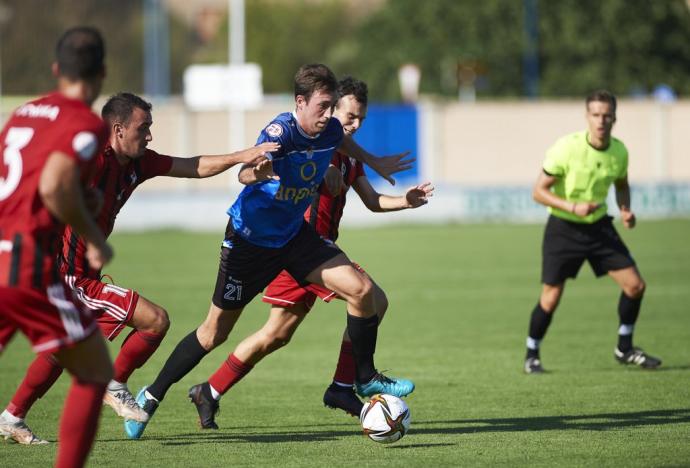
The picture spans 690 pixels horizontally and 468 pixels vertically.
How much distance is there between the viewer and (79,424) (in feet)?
17.3

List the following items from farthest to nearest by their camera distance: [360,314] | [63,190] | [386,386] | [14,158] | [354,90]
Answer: [354,90]
[386,386]
[360,314]
[14,158]
[63,190]

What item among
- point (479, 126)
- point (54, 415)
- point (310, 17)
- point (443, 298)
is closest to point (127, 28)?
point (310, 17)

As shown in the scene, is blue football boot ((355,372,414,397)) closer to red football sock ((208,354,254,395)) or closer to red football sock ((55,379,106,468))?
red football sock ((208,354,254,395))

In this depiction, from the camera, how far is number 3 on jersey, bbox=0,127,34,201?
518cm

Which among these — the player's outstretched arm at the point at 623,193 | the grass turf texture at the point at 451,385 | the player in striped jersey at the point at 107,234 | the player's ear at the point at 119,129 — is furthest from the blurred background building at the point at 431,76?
the player's ear at the point at 119,129

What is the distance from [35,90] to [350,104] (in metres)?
45.7

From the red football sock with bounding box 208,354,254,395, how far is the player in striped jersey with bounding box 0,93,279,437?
0.63 m

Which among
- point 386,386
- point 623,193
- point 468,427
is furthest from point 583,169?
point 386,386

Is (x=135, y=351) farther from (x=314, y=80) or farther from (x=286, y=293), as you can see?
(x=314, y=80)

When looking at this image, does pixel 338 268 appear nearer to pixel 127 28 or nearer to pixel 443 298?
pixel 443 298

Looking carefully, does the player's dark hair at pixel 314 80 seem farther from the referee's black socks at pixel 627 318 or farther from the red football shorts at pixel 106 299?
the referee's black socks at pixel 627 318

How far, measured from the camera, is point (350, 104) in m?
8.10

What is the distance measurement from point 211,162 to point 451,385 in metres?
3.39

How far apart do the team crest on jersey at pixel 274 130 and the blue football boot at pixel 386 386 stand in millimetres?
1707
